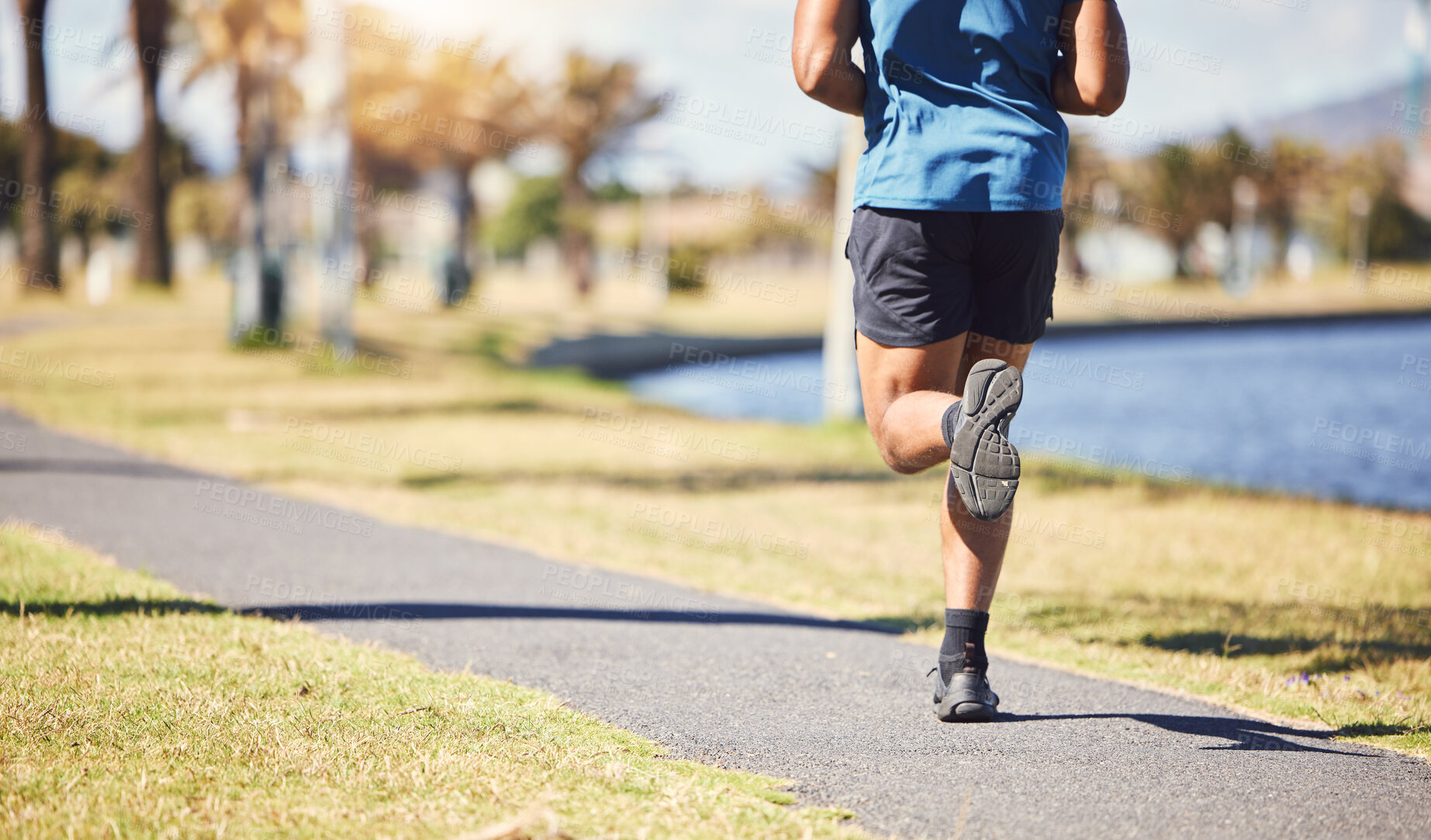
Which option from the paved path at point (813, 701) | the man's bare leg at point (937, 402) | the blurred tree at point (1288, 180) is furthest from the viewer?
the blurred tree at point (1288, 180)

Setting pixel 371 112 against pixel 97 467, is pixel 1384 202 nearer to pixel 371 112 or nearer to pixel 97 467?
pixel 371 112

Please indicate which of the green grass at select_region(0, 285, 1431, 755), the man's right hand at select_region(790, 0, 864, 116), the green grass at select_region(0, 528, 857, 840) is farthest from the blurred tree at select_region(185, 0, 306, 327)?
the man's right hand at select_region(790, 0, 864, 116)

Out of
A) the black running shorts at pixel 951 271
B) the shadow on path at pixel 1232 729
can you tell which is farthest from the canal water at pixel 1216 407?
the black running shorts at pixel 951 271

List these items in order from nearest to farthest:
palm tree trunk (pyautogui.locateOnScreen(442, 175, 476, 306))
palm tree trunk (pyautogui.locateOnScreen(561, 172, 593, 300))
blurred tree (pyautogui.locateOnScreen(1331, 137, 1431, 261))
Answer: palm tree trunk (pyautogui.locateOnScreen(442, 175, 476, 306)), palm tree trunk (pyautogui.locateOnScreen(561, 172, 593, 300)), blurred tree (pyautogui.locateOnScreen(1331, 137, 1431, 261))

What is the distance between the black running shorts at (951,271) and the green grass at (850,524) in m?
1.51

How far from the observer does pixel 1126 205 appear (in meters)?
59.7

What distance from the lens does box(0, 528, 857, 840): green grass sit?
2.26 m

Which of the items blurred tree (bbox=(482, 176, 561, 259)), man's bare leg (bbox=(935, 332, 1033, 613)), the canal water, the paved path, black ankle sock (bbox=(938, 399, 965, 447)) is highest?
blurred tree (bbox=(482, 176, 561, 259))

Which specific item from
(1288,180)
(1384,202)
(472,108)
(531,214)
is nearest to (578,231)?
(472,108)

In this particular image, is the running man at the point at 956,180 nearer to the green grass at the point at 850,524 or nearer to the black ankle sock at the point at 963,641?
the black ankle sock at the point at 963,641

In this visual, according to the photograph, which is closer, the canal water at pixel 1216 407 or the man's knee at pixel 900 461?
the man's knee at pixel 900 461

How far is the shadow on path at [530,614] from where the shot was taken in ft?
14.1

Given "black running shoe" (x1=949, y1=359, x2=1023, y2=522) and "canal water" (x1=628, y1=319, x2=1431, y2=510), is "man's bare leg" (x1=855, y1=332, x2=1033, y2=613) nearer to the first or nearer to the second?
"black running shoe" (x1=949, y1=359, x2=1023, y2=522)

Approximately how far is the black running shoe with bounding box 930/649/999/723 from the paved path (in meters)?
0.04
